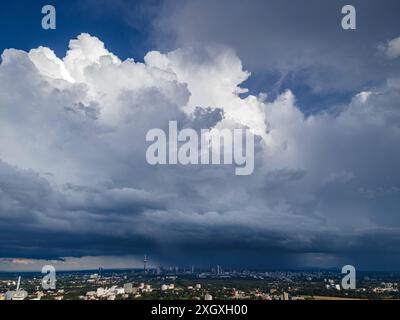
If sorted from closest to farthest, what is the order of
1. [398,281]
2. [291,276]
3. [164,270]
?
[398,281]
[291,276]
[164,270]
